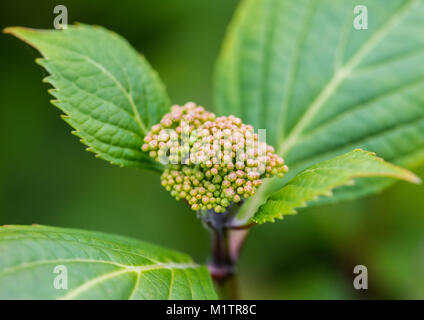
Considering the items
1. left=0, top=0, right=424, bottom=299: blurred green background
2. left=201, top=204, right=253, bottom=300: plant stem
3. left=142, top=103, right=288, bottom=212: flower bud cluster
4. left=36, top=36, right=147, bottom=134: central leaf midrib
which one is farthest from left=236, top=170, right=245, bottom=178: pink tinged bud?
left=0, top=0, right=424, bottom=299: blurred green background

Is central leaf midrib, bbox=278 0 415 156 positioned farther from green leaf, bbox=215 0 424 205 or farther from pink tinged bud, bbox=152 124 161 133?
pink tinged bud, bbox=152 124 161 133

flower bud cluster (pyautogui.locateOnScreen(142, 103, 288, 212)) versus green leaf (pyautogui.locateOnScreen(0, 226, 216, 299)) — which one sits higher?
flower bud cluster (pyautogui.locateOnScreen(142, 103, 288, 212))

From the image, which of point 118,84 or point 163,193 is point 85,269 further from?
point 163,193

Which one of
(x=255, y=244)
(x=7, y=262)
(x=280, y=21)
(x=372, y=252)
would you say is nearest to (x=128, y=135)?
(x=7, y=262)

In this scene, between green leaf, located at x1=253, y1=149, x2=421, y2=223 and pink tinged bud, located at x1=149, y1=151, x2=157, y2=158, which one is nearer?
green leaf, located at x1=253, y1=149, x2=421, y2=223

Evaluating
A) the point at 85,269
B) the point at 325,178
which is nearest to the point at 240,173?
the point at 325,178

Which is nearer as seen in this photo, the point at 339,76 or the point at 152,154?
the point at 152,154
